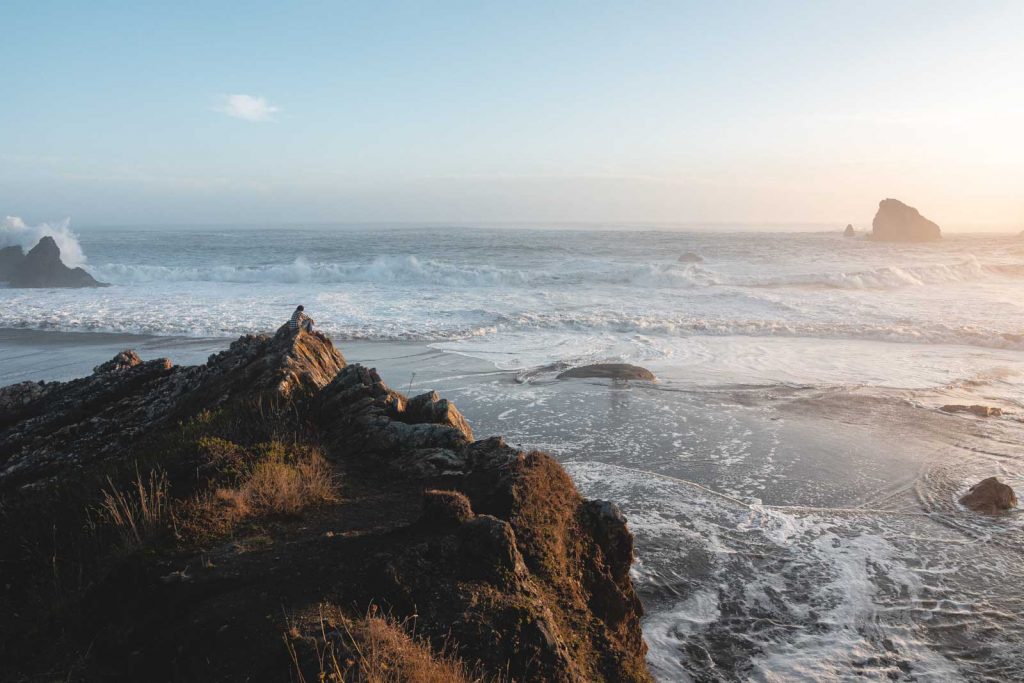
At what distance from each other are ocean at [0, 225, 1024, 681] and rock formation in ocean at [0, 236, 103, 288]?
19.2ft

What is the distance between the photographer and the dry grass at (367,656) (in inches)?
125

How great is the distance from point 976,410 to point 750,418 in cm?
459

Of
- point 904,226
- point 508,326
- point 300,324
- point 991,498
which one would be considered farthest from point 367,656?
point 904,226

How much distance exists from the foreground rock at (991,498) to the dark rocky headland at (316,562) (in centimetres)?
616

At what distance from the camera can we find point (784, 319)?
24562 mm

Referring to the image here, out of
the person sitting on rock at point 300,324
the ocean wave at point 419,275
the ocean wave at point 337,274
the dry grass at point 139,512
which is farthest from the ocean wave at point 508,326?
the dry grass at point 139,512

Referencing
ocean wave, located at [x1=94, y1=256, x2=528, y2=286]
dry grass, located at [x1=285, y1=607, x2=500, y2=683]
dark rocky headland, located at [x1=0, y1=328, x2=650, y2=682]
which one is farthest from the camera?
ocean wave, located at [x1=94, y1=256, x2=528, y2=286]

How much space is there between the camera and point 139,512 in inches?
200

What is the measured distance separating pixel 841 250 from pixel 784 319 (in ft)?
152

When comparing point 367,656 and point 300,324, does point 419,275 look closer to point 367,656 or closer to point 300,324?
Answer: point 300,324

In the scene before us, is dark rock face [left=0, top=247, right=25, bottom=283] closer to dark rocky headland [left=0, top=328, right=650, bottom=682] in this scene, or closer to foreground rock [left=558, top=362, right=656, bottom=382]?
foreground rock [left=558, top=362, right=656, bottom=382]

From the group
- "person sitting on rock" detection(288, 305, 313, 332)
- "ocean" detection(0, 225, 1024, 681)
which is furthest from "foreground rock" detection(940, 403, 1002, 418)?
"person sitting on rock" detection(288, 305, 313, 332)

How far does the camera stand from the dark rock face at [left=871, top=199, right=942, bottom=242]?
277 ft

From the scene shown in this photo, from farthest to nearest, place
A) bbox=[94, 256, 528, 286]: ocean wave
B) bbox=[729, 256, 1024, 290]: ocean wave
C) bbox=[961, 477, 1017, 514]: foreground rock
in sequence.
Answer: bbox=[94, 256, 528, 286]: ocean wave → bbox=[729, 256, 1024, 290]: ocean wave → bbox=[961, 477, 1017, 514]: foreground rock
